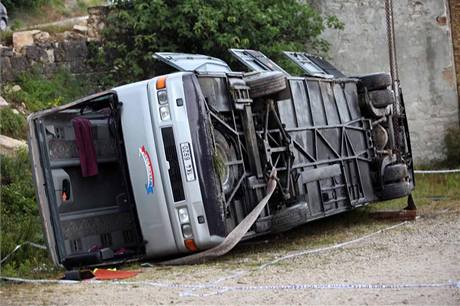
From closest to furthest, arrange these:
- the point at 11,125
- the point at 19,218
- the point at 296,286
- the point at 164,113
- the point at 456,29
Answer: the point at 296,286
the point at 164,113
the point at 19,218
the point at 11,125
the point at 456,29

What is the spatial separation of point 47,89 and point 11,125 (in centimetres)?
187

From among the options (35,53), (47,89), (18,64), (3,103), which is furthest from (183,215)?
(35,53)

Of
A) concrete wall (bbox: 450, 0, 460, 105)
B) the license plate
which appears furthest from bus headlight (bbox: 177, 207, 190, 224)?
concrete wall (bbox: 450, 0, 460, 105)

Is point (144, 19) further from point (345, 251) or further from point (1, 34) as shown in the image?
point (345, 251)

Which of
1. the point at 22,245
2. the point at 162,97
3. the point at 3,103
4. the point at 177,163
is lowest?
the point at 22,245

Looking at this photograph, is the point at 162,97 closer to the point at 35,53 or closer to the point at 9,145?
the point at 9,145

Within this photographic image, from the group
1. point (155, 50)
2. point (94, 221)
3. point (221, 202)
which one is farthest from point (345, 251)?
point (155, 50)

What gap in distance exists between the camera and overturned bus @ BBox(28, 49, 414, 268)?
8.77 m

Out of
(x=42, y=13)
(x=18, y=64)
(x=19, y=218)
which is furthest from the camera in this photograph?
(x=42, y=13)

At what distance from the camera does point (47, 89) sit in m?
15.1

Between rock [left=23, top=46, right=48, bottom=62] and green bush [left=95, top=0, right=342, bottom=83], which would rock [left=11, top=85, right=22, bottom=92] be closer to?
rock [left=23, top=46, right=48, bottom=62]

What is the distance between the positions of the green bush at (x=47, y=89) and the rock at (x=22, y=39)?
0.62 m

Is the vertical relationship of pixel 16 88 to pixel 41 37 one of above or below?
below

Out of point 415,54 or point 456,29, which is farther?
point 415,54
